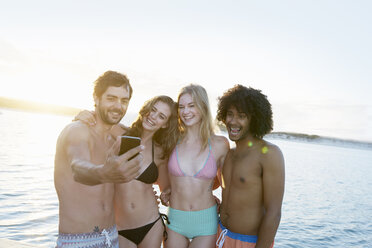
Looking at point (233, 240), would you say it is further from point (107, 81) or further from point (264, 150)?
point (107, 81)

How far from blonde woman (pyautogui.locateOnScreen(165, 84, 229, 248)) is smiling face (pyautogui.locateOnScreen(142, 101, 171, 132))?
10.2 inches

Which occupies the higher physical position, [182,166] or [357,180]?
[182,166]

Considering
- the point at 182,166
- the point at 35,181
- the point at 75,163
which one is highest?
the point at 75,163

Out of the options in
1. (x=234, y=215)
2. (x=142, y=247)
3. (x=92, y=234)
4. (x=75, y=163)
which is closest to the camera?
(x=75, y=163)

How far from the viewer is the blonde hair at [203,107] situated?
485 centimetres

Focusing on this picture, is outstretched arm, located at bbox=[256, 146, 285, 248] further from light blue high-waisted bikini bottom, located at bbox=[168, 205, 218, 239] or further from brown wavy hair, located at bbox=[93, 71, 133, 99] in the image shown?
brown wavy hair, located at bbox=[93, 71, 133, 99]

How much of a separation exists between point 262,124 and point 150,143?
6.58ft

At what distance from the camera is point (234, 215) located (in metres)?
4.09

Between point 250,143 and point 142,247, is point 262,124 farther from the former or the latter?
point 142,247

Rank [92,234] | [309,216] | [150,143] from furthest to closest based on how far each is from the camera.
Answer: [309,216] < [150,143] < [92,234]

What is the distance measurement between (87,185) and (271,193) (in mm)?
2380


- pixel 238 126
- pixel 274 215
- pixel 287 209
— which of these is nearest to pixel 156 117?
pixel 238 126

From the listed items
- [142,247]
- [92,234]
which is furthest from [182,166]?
[92,234]

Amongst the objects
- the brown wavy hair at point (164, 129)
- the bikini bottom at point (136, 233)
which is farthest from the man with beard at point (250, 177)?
the bikini bottom at point (136, 233)
